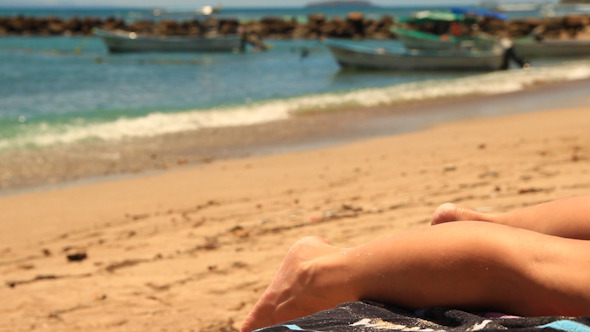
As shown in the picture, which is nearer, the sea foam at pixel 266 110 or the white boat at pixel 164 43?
the sea foam at pixel 266 110

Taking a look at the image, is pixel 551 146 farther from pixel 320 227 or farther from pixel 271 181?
pixel 320 227

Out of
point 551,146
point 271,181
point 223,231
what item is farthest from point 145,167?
point 551,146

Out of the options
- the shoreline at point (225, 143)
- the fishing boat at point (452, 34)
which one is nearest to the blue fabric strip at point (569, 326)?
the shoreline at point (225, 143)

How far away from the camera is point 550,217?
2.17 m

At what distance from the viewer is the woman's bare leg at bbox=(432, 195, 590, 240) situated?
211cm

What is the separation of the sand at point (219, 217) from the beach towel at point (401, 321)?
4.86ft

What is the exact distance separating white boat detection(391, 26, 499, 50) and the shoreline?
33.0ft

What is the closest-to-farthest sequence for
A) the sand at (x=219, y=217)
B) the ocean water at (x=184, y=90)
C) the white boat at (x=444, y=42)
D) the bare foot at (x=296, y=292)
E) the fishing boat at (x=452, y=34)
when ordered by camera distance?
1. the bare foot at (x=296, y=292)
2. the sand at (x=219, y=217)
3. the ocean water at (x=184, y=90)
4. the white boat at (x=444, y=42)
5. the fishing boat at (x=452, y=34)

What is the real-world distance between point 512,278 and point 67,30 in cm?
5110

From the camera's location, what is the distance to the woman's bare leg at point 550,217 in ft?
6.93

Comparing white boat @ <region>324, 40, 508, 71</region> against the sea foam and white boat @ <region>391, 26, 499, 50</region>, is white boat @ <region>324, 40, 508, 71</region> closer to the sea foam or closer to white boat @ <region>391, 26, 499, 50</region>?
white boat @ <region>391, 26, 499, 50</region>

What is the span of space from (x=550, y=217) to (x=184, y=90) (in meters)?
15.8

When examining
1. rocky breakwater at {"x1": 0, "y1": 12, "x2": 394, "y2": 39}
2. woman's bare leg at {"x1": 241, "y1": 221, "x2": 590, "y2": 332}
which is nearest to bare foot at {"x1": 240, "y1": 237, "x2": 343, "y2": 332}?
woman's bare leg at {"x1": 241, "y1": 221, "x2": 590, "y2": 332}

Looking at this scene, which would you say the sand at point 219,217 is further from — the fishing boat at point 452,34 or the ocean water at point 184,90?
the fishing boat at point 452,34
